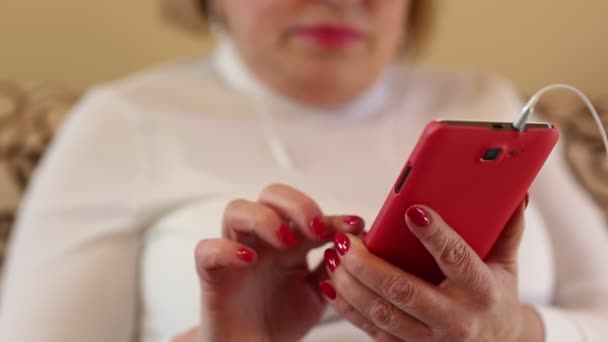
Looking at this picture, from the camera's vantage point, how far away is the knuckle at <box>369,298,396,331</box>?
42 centimetres

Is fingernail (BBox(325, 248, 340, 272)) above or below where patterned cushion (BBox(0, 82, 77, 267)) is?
above

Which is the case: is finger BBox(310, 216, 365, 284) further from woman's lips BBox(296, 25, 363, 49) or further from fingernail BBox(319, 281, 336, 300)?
woman's lips BBox(296, 25, 363, 49)

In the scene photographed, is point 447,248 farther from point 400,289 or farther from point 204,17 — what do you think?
point 204,17

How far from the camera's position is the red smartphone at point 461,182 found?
373mm

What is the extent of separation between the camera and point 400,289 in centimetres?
40

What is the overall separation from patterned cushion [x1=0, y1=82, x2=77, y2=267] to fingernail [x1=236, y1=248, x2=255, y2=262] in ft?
1.85

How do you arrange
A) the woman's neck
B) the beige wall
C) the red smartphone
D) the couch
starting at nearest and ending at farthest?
the red smartphone → the woman's neck → the couch → the beige wall

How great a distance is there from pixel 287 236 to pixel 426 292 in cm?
12

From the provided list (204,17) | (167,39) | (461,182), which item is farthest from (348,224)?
(167,39)

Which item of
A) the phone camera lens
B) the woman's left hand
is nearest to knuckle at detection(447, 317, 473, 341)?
the woman's left hand

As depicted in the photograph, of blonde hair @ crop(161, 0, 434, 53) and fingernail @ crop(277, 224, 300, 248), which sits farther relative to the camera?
blonde hair @ crop(161, 0, 434, 53)

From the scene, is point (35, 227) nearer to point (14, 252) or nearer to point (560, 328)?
point (14, 252)

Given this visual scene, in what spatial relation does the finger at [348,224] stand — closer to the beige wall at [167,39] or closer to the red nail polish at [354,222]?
the red nail polish at [354,222]

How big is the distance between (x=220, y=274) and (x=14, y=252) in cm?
36
